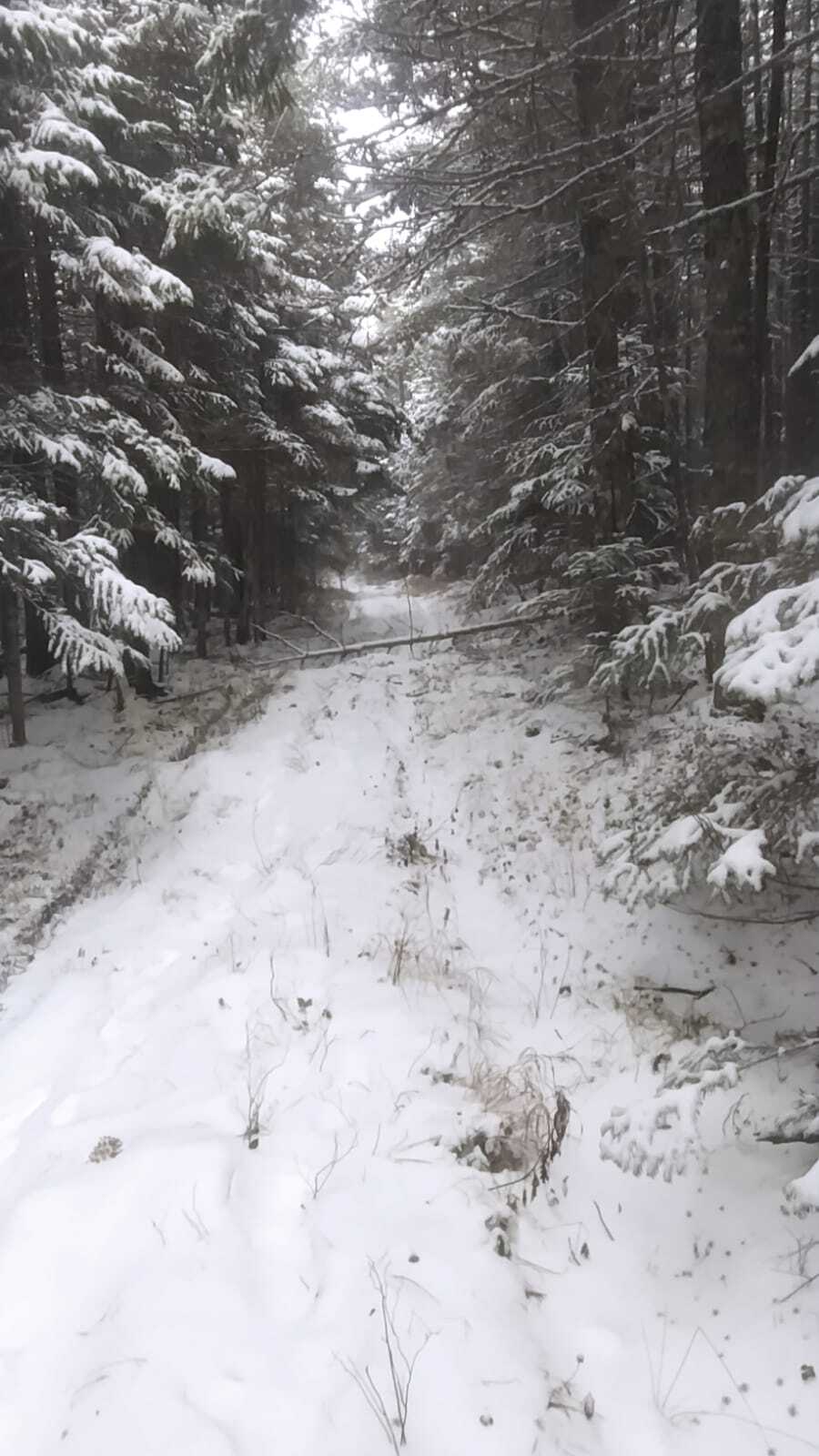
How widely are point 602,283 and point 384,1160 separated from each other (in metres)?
8.30

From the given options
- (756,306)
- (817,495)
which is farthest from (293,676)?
(817,495)

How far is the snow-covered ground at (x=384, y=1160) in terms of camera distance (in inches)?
114

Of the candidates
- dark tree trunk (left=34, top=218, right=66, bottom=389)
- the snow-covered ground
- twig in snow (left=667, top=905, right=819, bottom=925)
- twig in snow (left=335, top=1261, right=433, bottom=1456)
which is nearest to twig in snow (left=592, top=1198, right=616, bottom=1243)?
the snow-covered ground

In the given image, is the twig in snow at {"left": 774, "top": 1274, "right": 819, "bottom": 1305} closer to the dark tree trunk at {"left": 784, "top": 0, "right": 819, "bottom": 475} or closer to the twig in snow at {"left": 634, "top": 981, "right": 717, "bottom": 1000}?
the twig in snow at {"left": 634, "top": 981, "right": 717, "bottom": 1000}

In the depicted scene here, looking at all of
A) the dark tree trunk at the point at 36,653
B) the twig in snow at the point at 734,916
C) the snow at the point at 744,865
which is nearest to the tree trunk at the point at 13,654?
the dark tree trunk at the point at 36,653

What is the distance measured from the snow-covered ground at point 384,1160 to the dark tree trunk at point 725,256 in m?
3.15

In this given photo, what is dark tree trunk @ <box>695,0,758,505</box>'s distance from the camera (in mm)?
5641

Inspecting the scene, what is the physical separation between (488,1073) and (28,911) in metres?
4.91

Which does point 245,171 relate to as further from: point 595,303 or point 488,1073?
point 488,1073

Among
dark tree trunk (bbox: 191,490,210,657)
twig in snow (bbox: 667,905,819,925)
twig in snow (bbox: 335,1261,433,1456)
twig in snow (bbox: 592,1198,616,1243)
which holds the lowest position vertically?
twig in snow (bbox: 592,1198,616,1243)

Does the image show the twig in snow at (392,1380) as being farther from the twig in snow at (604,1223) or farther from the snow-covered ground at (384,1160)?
the twig in snow at (604,1223)

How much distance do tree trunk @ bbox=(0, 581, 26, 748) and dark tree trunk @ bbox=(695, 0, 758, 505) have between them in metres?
8.03

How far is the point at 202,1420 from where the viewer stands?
2758mm

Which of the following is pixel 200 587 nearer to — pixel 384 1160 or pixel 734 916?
pixel 734 916
